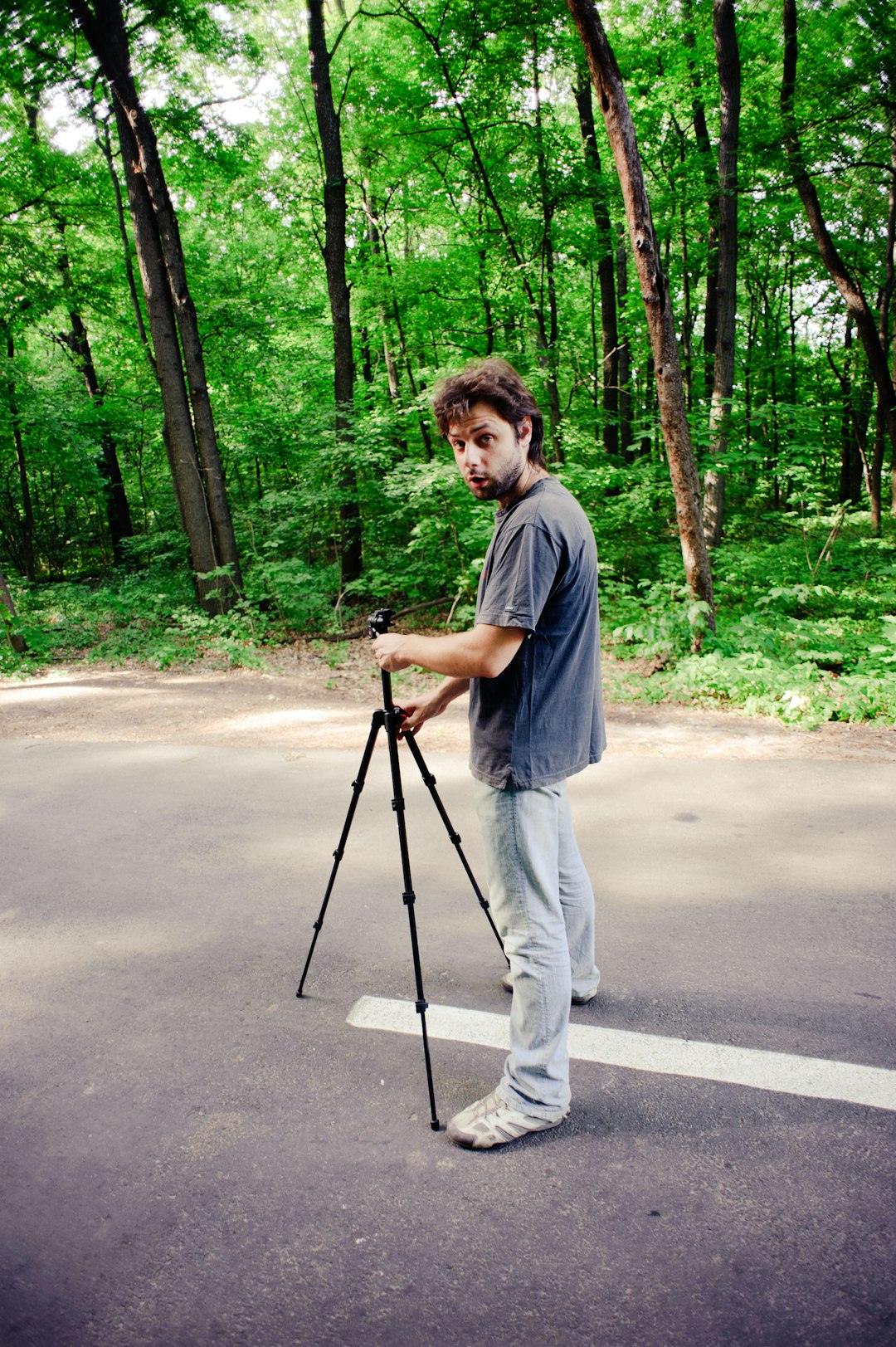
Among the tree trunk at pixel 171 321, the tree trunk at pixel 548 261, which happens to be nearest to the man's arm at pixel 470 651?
the tree trunk at pixel 548 261

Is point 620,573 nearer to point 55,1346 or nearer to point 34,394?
point 55,1346

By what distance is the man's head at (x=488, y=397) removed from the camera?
89.3 inches

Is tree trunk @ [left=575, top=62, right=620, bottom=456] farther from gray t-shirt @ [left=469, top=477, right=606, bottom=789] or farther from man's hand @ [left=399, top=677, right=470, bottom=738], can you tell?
gray t-shirt @ [left=469, top=477, right=606, bottom=789]

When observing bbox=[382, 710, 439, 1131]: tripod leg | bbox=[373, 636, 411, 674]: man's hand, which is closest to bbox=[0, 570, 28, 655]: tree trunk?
bbox=[382, 710, 439, 1131]: tripod leg

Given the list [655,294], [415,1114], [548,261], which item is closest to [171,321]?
[548,261]

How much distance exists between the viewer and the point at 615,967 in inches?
125

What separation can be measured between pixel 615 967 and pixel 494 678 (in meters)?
1.61

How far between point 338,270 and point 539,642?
13856mm

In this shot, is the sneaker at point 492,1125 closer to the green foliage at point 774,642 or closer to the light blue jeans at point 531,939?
the light blue jeans at point 531,939

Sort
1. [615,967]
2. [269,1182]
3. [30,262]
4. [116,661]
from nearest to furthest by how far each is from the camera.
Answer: [269,1182] → [615,967] → [116,661] → [30,262]

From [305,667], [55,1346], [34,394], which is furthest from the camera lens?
[34,394]

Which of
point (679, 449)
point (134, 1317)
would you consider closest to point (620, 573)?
point (679, 449)

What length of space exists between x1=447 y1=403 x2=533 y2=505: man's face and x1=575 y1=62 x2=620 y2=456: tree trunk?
1114cm

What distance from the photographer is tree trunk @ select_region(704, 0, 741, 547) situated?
11070 millimetres
